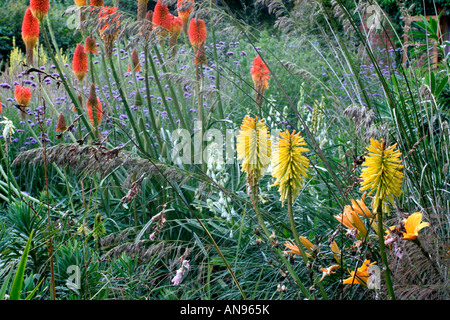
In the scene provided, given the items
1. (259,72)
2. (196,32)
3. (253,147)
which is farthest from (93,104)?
(253,147)

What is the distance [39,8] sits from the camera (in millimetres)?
2559

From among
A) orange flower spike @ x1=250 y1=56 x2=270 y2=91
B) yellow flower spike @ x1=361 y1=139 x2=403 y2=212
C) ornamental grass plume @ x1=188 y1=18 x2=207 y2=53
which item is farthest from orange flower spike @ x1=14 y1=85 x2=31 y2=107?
yellow flower spike @ x1=361 y1=139 x2=403 y2=212

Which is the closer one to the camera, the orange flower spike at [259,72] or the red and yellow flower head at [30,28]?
the red and yellow flower head at [30,28]

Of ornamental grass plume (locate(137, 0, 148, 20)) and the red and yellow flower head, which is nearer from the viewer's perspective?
ornamental grass plume (locate(137, 0, 148, 20))

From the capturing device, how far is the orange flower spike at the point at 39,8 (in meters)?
2.54

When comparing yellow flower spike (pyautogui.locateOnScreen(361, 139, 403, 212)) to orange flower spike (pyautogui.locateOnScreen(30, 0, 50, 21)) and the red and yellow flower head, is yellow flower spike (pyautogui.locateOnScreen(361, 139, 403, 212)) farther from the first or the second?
the red and yellow flower head

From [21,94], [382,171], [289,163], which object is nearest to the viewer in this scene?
[382,171]

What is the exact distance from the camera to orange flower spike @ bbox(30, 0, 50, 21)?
8.33 feet

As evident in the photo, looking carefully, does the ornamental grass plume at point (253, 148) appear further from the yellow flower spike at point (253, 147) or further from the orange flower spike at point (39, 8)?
the orange flower spike at point (39, 8)

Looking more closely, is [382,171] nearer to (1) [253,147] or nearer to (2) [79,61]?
(1) [253,147]

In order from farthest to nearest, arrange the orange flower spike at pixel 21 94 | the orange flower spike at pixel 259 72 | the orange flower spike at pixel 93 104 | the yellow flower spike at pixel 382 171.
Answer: the orange flower spike at pixel 259 72 → the orange flower spike at pixel 21 94 → the orange flower spike at pixel 93 104 → the yellow flower spike at pixel 382 171

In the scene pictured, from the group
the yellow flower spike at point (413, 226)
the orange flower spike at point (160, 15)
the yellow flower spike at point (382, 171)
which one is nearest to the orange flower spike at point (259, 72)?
the orange flower spike at point (160, 15)
